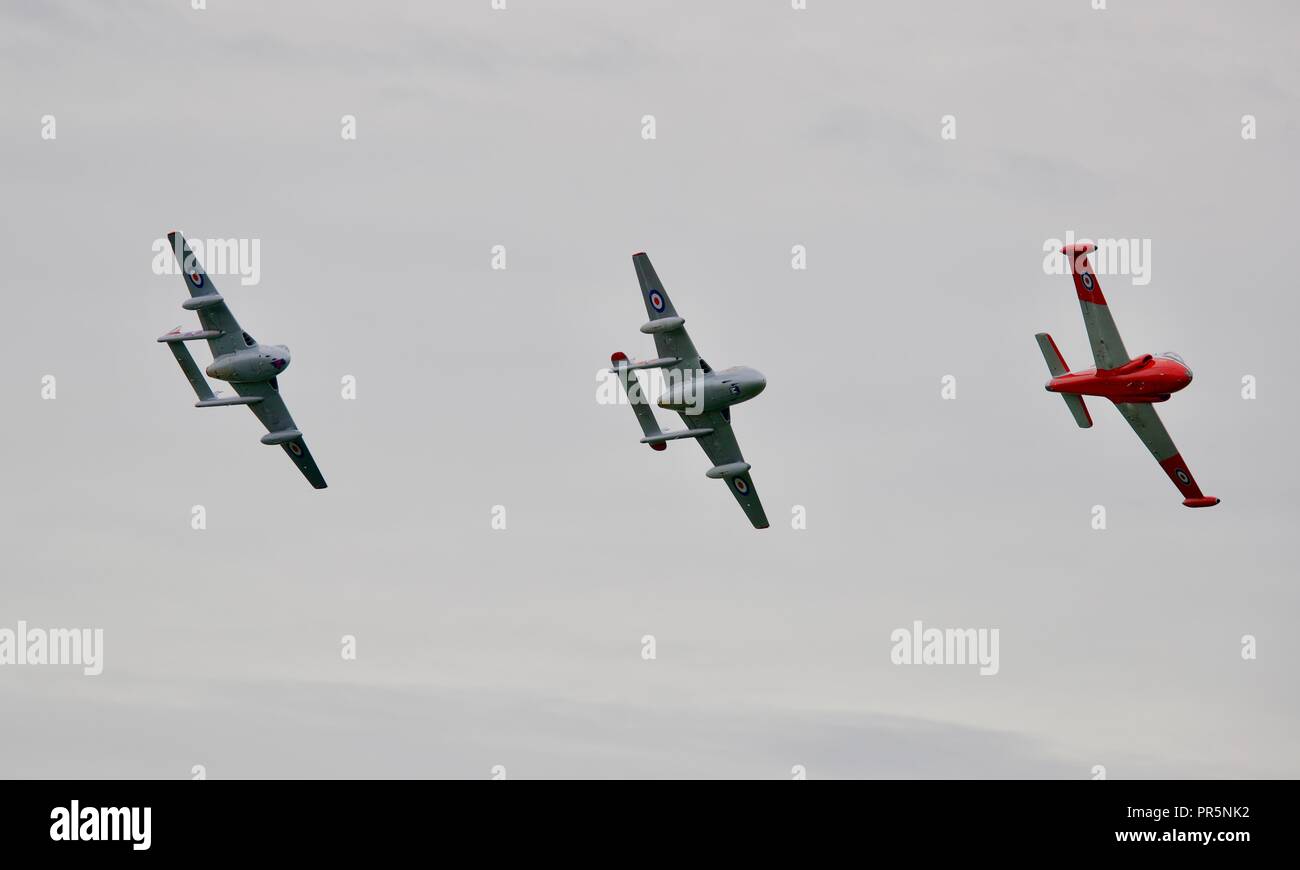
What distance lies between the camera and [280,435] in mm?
152625

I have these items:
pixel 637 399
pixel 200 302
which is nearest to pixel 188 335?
pixel 200 302

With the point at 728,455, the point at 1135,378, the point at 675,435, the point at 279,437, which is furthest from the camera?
the point at 279,437

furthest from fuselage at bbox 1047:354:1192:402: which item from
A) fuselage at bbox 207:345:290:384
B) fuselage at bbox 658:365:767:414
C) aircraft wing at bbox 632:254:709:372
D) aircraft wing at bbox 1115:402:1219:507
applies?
fuselage at bbox 207:345:290:384

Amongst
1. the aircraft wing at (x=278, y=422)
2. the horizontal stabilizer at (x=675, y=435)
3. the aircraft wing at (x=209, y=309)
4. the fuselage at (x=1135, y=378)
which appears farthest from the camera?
the aircraft wing at (x=278, y=422)

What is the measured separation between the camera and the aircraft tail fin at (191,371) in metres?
147

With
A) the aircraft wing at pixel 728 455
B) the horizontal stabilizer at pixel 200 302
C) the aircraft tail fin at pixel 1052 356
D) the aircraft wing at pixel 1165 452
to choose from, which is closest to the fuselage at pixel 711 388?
the aircraft wing at pixel 728 455

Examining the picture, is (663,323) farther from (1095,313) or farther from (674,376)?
(1095,313)

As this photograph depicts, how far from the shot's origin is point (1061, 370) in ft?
460

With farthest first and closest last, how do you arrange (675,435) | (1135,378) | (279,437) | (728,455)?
(279,437), (728,455), (675,435), (1135,378)

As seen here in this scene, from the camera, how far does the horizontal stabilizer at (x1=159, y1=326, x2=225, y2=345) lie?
146 meters

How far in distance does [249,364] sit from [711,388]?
88.7ft

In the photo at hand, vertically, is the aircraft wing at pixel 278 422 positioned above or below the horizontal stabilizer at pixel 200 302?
below

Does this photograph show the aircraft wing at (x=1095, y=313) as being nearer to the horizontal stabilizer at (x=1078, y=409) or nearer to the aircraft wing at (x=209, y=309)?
the horizontal stabilizer at (x=1078, y=409)
